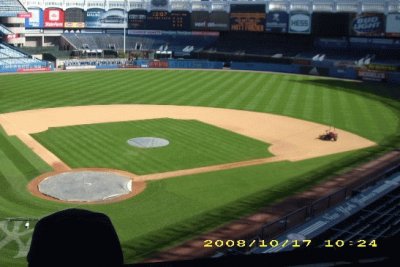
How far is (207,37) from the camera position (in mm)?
99500

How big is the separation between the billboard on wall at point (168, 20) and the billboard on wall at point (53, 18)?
1665 cm

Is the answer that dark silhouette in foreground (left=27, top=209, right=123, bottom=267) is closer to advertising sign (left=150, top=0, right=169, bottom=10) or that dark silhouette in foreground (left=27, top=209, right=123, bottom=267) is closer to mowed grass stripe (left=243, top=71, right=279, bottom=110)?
mowed grass stripe (left=243, top=71, right=279, bottom=110)

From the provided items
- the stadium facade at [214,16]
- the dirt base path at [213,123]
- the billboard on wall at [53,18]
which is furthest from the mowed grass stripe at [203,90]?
the billboard on wall at [53,18]

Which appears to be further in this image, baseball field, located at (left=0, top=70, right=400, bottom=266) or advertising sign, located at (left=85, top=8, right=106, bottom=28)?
advertising sign, located at (left=85, top=8, right=106, bottom=28)

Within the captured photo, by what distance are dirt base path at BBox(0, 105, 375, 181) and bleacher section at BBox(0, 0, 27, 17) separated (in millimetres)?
48498

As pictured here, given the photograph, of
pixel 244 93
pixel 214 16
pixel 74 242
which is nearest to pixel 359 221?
pixel 74 242

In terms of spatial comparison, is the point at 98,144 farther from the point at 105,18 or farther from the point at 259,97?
the point at 105,18

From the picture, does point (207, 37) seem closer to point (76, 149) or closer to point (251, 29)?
point (251, 29)

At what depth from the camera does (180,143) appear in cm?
3253

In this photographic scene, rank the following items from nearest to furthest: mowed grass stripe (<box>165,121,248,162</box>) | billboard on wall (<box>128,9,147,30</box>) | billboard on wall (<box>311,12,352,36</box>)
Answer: mowed grass stripe (<box>165,121,248,162</box>) < billboard on wall (<box>311,12,352,36</box>) < billboard on wall (<box>128,9,147,30</box>)

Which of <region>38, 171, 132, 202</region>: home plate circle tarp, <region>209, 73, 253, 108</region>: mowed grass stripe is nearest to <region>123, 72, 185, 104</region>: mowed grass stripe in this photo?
<region>209, 73, 253, 108</region>: mowed grass stripe

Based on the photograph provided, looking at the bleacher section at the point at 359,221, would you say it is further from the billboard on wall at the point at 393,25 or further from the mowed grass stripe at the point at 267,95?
the billboard on wall at the point at 393,25

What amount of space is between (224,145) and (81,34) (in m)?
74.0

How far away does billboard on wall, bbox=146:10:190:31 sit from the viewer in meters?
94.6
